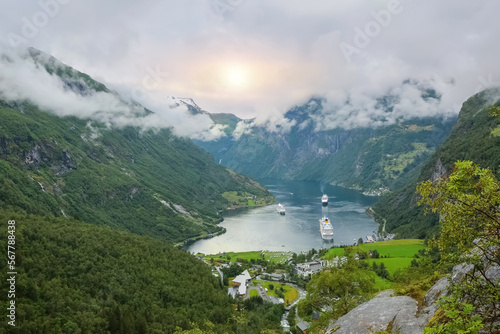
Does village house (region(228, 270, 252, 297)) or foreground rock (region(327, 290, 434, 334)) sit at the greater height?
foreground rock (region(327, 290, 434, 334))

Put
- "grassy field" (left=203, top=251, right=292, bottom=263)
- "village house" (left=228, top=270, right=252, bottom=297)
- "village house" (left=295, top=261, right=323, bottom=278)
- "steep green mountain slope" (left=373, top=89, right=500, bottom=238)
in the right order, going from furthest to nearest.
A: "steep green mountain slope" (left=373, top=89, right=500, bottom=238)
"grassy field" (left=203, top=251, right=292, bottom=263)
"village house" (left=295, top=261, right=323, bottom=278)
"village house" (left=228, top=270, right=252, bottom=297)

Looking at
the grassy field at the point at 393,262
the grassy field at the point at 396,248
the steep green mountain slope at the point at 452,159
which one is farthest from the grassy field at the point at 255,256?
the steep green mountain slope at the point at 452,159

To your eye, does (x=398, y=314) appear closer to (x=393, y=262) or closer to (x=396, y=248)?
(x=393, y=262)

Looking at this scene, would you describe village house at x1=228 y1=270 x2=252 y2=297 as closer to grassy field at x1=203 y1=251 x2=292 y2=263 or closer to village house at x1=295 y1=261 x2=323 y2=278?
village house at x1=295 y1=261 x2=323 y2=278

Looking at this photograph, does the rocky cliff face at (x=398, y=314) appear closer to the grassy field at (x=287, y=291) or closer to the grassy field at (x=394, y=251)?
the grassy field at (x=287, y=291)

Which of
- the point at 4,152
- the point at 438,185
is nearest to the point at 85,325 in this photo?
the point at 438,185

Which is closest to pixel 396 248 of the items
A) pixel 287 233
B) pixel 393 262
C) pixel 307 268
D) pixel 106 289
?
pixel 393 262

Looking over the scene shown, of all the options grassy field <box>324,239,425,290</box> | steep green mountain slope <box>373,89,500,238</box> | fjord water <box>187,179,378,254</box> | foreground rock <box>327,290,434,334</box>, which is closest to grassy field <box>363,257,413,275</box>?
grassy field <box>324,239,425,290</box>

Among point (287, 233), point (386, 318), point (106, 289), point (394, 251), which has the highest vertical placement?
point (287, 233)
